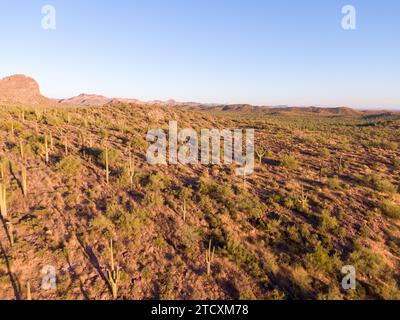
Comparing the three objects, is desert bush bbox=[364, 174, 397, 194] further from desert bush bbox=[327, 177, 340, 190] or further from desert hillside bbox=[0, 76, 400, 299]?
desert bush bbox=[327, 177, 340, 190]

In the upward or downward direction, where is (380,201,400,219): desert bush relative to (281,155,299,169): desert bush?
downward

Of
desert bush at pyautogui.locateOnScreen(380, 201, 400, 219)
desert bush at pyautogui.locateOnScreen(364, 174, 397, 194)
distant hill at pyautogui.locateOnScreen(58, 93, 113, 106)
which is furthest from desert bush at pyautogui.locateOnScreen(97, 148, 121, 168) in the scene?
distant hill at pyautogui.locateOnScreen(58, 93, 113, 106)

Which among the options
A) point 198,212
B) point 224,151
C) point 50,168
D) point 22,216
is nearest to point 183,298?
point 198,212

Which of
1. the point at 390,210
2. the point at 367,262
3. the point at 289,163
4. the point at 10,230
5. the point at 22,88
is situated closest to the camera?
the point at 10,230

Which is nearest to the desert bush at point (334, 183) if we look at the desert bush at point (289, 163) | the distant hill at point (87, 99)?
the desert bush at point (289, 163)

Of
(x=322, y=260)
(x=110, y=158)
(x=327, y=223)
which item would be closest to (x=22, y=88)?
(x=110, y=158)

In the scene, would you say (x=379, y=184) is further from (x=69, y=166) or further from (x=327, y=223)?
(x=69, y=166)

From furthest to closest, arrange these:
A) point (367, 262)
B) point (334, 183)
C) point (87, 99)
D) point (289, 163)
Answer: point (87, 99)
point (289, 163)
point (334, 183)
point (367, 262)

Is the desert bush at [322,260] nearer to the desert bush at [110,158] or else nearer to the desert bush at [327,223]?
the desert bush at [327,223]
